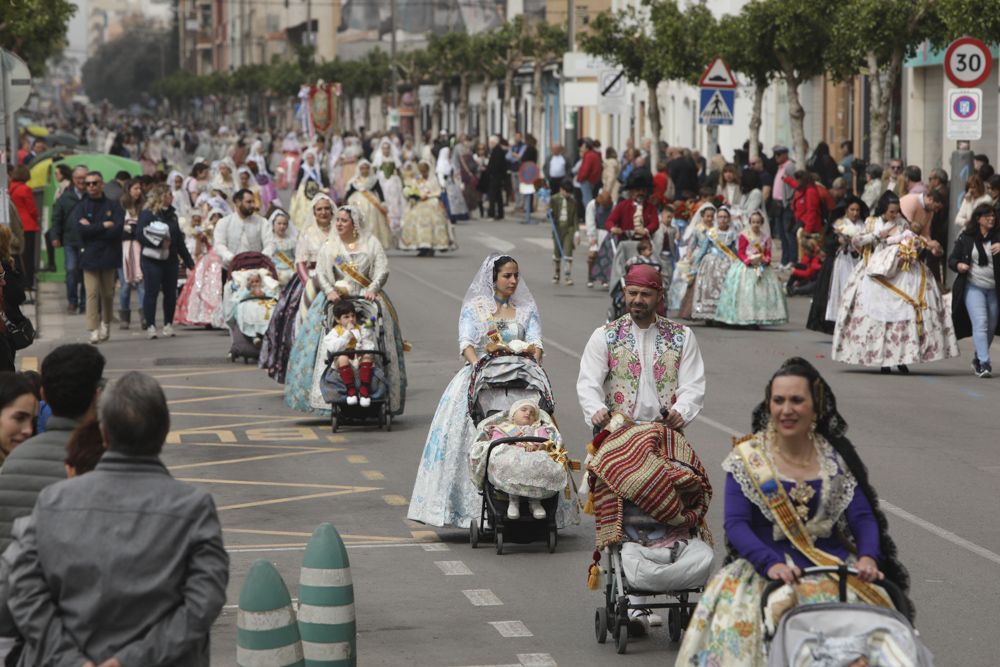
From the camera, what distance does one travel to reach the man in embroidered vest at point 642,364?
908 cm

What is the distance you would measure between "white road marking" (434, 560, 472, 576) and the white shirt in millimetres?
1822

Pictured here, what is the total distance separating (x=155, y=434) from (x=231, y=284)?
15.8m

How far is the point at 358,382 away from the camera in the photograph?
1580 cm

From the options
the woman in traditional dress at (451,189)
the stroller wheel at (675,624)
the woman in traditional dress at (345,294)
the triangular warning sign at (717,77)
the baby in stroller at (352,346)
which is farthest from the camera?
the woman in traditional dress at (451,189)

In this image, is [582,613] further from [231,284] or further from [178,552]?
[231,284]

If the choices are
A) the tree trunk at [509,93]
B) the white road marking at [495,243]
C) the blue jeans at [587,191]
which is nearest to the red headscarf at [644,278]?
the white road marking at [495,243]

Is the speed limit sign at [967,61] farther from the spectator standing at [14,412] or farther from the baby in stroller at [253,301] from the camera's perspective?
the spectator standing at [14,412]

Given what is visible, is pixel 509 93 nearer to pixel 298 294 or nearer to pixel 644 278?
→ pixel 298 294

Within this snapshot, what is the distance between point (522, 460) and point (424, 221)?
2544 cm

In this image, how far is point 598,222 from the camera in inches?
1167

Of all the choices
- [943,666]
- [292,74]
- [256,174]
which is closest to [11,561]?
[943,666]

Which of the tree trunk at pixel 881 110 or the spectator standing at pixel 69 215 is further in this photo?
the tree trunk at pixel 881 110

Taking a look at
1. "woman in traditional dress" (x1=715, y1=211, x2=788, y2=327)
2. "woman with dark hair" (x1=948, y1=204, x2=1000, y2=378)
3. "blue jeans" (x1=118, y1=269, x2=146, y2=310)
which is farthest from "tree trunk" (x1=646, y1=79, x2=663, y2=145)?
"woman with dark hair" (x1=948, y1=204, x2=1000, y2=378)

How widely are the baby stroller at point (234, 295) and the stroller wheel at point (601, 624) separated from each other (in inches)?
481
